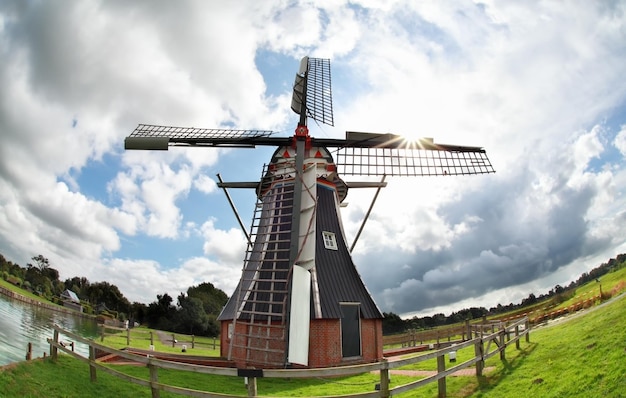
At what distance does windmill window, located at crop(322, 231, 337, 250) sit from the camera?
1566 centimetres

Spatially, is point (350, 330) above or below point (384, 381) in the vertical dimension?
above

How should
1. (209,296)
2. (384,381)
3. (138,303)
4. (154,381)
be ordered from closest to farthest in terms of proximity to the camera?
1. (384,381)
2. (154,381)
3. (209,296)
4. (138,303)

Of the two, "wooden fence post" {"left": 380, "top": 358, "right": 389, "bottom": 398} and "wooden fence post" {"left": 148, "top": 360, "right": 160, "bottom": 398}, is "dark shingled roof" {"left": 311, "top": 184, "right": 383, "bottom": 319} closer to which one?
"wooden fence post" {"left": 148, "top": 360, "right": 160, "bottom": 398}

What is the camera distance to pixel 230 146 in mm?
17188

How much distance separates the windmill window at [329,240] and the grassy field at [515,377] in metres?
5.47

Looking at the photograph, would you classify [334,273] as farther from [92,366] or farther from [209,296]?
[209,296]

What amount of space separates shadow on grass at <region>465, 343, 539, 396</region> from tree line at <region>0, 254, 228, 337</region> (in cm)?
4558

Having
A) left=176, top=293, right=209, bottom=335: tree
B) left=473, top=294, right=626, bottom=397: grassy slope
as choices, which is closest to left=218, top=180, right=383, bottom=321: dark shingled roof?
left=473, top=294, right=626, bottom=397: grassy slope

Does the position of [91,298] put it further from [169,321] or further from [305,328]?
[305,328]

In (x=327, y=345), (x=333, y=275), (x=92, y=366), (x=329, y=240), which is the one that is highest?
(x=329, y=240)

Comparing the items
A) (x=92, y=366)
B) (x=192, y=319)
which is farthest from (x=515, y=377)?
(x=192, y=319)

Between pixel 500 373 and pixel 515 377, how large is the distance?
71 centimetres

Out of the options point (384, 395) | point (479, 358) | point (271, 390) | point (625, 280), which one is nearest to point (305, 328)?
point (271, 390)

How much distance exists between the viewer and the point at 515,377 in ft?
28.6
